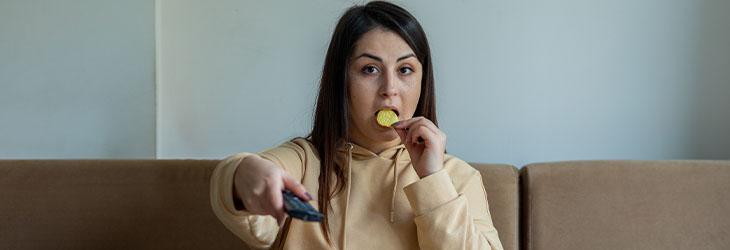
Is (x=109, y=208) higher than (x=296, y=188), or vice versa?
(x=296, y=188)

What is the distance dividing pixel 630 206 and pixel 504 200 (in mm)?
238

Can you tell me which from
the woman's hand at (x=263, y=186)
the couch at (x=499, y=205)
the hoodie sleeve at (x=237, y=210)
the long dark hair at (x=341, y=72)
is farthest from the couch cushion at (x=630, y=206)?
the woman's hand at (x=263, y=186)

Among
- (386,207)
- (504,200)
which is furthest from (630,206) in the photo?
(386,207)

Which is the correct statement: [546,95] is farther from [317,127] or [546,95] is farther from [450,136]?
[317,127]

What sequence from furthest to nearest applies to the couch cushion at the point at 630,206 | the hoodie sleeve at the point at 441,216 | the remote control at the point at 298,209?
the couch cushion at the point at 630,206 < the hoodie sleeve at the point at 441,216 < the remote control at the point at 298,209

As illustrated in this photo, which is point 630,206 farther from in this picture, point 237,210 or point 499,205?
point 237,210

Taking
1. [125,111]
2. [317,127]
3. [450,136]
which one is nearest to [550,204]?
[450,136]

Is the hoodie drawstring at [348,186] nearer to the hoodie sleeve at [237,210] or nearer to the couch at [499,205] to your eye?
the hoodie sleeve at [237,210]

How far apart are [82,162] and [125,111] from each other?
182 millimetres

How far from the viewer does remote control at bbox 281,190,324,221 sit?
72cm

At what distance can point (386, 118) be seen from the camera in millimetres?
1187

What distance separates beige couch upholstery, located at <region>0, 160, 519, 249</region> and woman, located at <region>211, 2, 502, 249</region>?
29 cm

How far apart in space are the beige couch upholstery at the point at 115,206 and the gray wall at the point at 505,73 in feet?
0.72

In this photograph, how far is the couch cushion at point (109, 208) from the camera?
1433mm
